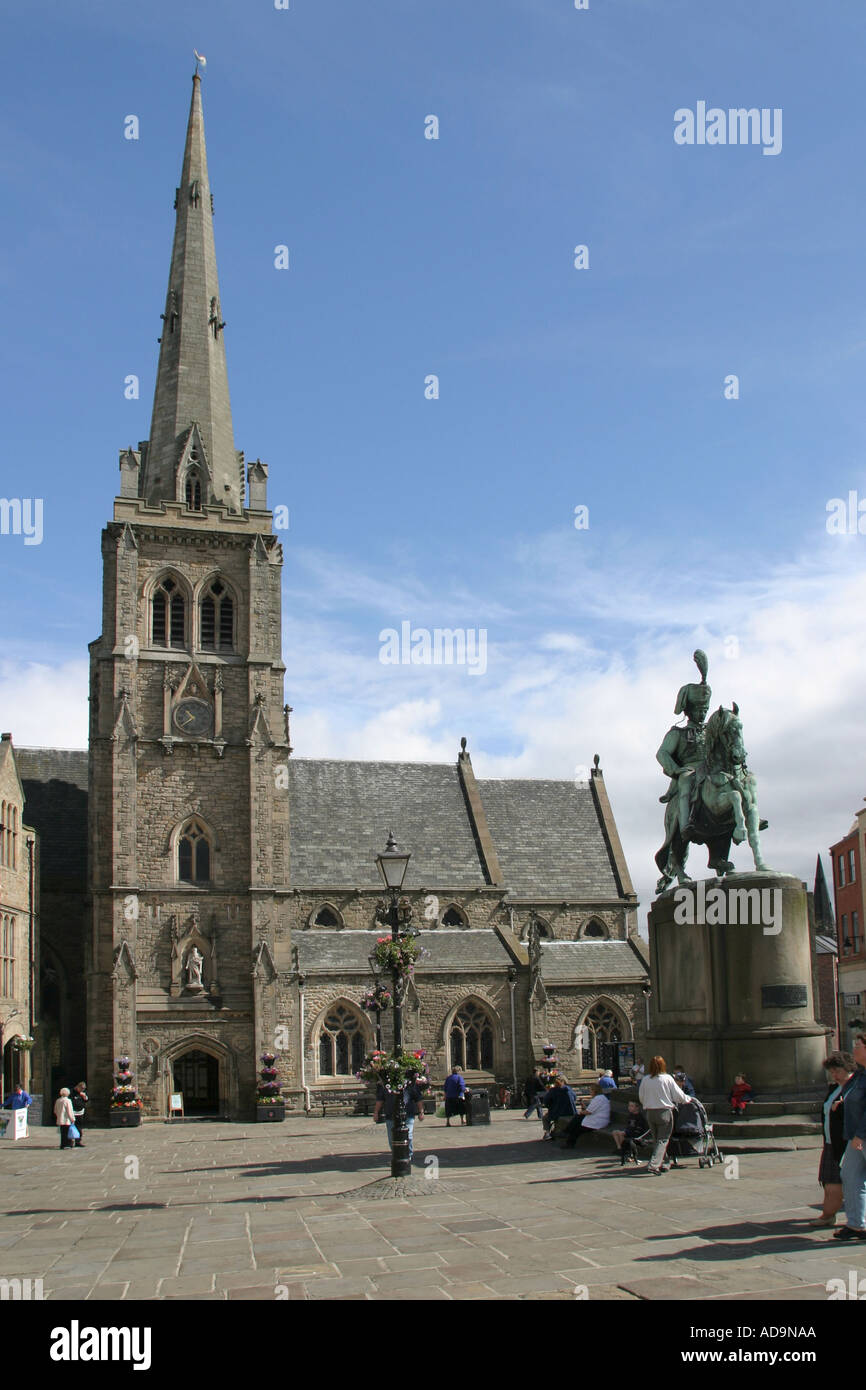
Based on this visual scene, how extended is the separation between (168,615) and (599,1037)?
2246 centimetres

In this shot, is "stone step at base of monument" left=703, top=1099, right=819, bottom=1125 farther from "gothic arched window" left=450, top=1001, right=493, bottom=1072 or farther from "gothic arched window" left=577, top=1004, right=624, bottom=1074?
"gothic arched window" left=577, top=1004, right=624, bottom=1074

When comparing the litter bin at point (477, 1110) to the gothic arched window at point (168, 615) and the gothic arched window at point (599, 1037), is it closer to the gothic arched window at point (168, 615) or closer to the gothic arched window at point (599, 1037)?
the gothic arched window at point (599, 1037)

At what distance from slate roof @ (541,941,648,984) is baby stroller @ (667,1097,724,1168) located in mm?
29304

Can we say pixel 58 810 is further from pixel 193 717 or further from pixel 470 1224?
pixel 470 1224

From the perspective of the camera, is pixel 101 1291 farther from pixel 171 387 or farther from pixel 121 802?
pixel 171 387

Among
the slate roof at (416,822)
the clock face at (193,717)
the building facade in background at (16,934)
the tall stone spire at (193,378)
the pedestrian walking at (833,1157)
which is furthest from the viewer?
the slate roof at (416,822)

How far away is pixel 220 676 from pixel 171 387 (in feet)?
→ 41.1

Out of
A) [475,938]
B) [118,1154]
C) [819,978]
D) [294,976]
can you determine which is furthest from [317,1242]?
[819,978]

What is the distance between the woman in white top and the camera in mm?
14695

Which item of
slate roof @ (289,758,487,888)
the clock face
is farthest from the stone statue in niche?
the clock face

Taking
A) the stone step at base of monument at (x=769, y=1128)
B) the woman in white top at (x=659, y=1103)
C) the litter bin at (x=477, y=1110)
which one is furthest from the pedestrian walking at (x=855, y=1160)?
the litter bin at (x=477, y=1110)

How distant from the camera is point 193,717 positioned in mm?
43188

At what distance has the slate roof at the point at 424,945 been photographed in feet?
142

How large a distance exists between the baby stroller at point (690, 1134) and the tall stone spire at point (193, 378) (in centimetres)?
3441
